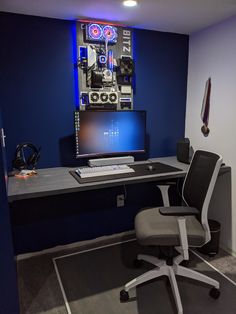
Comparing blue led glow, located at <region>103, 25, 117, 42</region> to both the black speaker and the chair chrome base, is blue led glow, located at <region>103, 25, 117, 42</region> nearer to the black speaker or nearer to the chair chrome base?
the black speaker

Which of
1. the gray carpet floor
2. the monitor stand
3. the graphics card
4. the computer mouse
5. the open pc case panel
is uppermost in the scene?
the open pc case panel

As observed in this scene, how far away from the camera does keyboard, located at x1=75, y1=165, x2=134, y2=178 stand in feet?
6.52

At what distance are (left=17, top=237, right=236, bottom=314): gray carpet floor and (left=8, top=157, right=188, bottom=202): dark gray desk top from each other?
0.77 meters

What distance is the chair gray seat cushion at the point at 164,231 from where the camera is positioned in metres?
1.60

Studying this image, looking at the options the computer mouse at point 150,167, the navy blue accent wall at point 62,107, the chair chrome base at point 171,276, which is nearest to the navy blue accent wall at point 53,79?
the navy blue accent wall at point 62,107

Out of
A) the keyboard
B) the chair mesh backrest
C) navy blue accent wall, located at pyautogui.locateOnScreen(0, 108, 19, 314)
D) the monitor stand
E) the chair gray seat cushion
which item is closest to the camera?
navy blue accent wall, located at pyautogui.locateOnScreen(0, 108, 19, 314)

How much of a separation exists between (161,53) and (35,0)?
1306 millimetres

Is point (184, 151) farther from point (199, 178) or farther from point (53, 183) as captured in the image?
point (53, 183)

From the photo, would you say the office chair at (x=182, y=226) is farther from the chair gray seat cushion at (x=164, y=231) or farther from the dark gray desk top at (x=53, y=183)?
the dark gray desk top at (x=53, y=183)

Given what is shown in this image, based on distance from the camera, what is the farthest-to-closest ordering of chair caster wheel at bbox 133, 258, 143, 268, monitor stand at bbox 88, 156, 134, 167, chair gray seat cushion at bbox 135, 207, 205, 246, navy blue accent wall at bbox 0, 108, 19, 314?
1. monitor stand at bbox 88, 156, 134, 167
2. chair caster wheel at bbox 133, 258, 143, 268
3. chair gray seat cushion at bbox 135, 207, 205, 246
4. navy blue accent wall at bbox 0, 108, 19, 314

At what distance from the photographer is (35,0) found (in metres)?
1.70

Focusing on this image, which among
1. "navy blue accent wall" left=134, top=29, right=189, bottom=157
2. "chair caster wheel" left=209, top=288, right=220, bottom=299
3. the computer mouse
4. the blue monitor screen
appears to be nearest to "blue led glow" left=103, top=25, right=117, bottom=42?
"navy blue accent wall" left=134, top=29, right=189, bottom=157

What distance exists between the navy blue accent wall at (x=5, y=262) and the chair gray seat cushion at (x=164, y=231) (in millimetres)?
816

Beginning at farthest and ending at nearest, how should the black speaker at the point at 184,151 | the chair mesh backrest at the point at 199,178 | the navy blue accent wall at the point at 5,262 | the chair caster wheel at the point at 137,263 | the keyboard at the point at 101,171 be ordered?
the black speaker at the point at 184,151
the chair caster wheel at the point at 137,263
the keyboard at the point at 101,171
the chair mesh backrest at the point at 199,178
the navy blue accent wall at the point at 5,262
